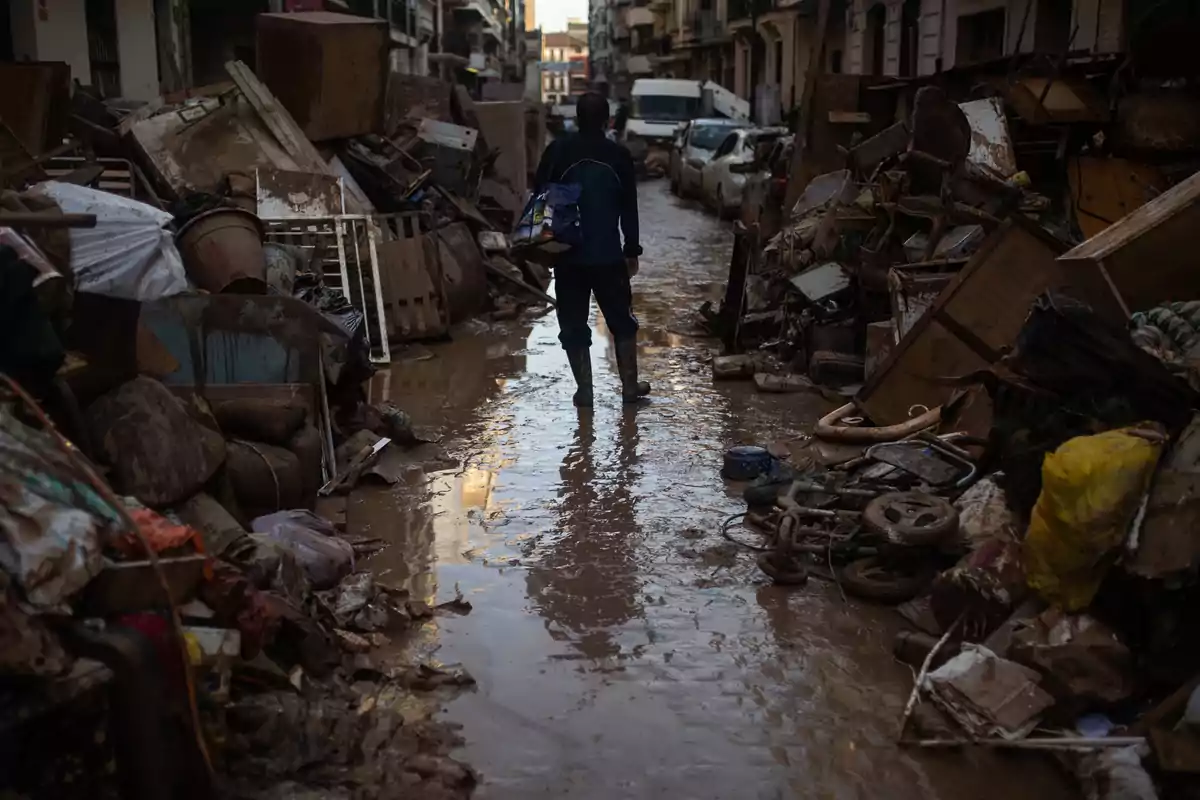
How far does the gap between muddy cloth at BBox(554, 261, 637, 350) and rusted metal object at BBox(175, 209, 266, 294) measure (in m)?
1.89

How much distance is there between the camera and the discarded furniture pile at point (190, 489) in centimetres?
283

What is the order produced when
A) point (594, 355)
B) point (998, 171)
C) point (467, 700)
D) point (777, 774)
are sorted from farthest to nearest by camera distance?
point (594, 355) < point (998, 171) < point (467, 700) < point (777, 774)

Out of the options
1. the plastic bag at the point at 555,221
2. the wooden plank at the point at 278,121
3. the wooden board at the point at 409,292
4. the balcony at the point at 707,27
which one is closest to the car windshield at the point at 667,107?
the balcony at the point at 707,27

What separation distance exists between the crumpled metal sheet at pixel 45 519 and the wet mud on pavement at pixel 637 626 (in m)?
1.37

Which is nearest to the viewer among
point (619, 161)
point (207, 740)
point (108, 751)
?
point (108, 751)

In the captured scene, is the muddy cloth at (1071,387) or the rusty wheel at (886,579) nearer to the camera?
the muddy cloth at (1071,387)

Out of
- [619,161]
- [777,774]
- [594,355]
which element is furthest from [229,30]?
[777,774]

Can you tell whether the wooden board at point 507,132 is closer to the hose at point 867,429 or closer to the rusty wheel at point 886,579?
the hose at point 867,429

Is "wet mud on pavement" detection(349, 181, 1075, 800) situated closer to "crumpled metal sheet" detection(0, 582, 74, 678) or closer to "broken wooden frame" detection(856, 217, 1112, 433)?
"broken wooden frame" detection(856, 217, 1112, 433)

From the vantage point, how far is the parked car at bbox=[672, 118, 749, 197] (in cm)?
2295

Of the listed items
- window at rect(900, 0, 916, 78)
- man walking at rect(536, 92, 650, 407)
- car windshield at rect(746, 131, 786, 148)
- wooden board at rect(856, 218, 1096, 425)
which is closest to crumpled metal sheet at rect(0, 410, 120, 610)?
wooden board at rect(856, 218, 1096, 425)

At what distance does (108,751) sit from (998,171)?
726 cm

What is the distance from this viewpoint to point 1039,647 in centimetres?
371

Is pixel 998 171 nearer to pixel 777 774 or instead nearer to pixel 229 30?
pixel 777 774
